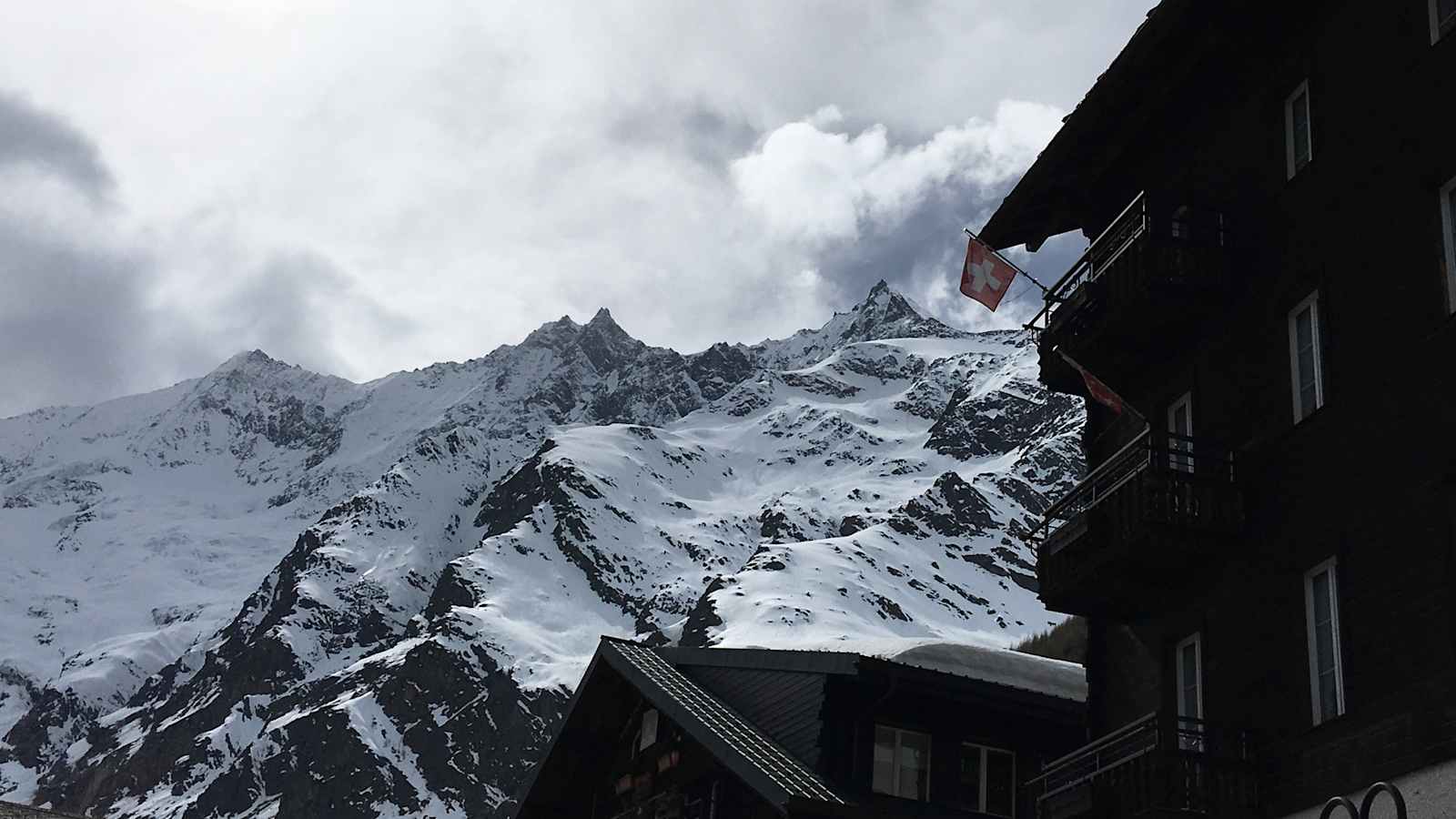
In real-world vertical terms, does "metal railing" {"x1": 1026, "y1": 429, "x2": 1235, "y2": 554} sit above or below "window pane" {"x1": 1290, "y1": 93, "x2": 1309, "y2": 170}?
below

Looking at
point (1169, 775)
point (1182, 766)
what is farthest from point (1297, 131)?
point (1169, 775)

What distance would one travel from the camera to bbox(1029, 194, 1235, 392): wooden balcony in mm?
19703

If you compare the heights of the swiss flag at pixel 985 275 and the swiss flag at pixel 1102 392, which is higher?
the swiss flag at pixel 985 275

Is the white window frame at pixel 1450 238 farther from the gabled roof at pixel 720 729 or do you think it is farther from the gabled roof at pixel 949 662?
the gabled roof at pixel 949 662

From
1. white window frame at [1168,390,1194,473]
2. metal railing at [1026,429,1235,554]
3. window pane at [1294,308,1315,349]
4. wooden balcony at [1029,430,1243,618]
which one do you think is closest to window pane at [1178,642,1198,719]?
wooden balcony at [1029,430,1243,618]

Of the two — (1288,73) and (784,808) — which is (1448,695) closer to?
(1288,73)

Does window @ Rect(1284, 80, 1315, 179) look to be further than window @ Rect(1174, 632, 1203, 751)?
Yes

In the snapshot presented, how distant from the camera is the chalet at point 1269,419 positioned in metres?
15.7

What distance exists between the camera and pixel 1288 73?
63.9 ft

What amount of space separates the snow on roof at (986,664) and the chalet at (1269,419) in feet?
12.1

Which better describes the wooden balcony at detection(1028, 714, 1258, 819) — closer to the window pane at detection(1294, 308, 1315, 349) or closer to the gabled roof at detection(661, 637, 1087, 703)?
the window pane at detection(1294, 308, 1315, 349)

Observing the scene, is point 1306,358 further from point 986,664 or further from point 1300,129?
point 986,664

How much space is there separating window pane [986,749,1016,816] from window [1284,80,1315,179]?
9.87 m

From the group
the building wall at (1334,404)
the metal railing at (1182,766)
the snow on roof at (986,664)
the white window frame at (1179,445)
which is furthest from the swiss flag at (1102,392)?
the snow on roof at (986,664)
